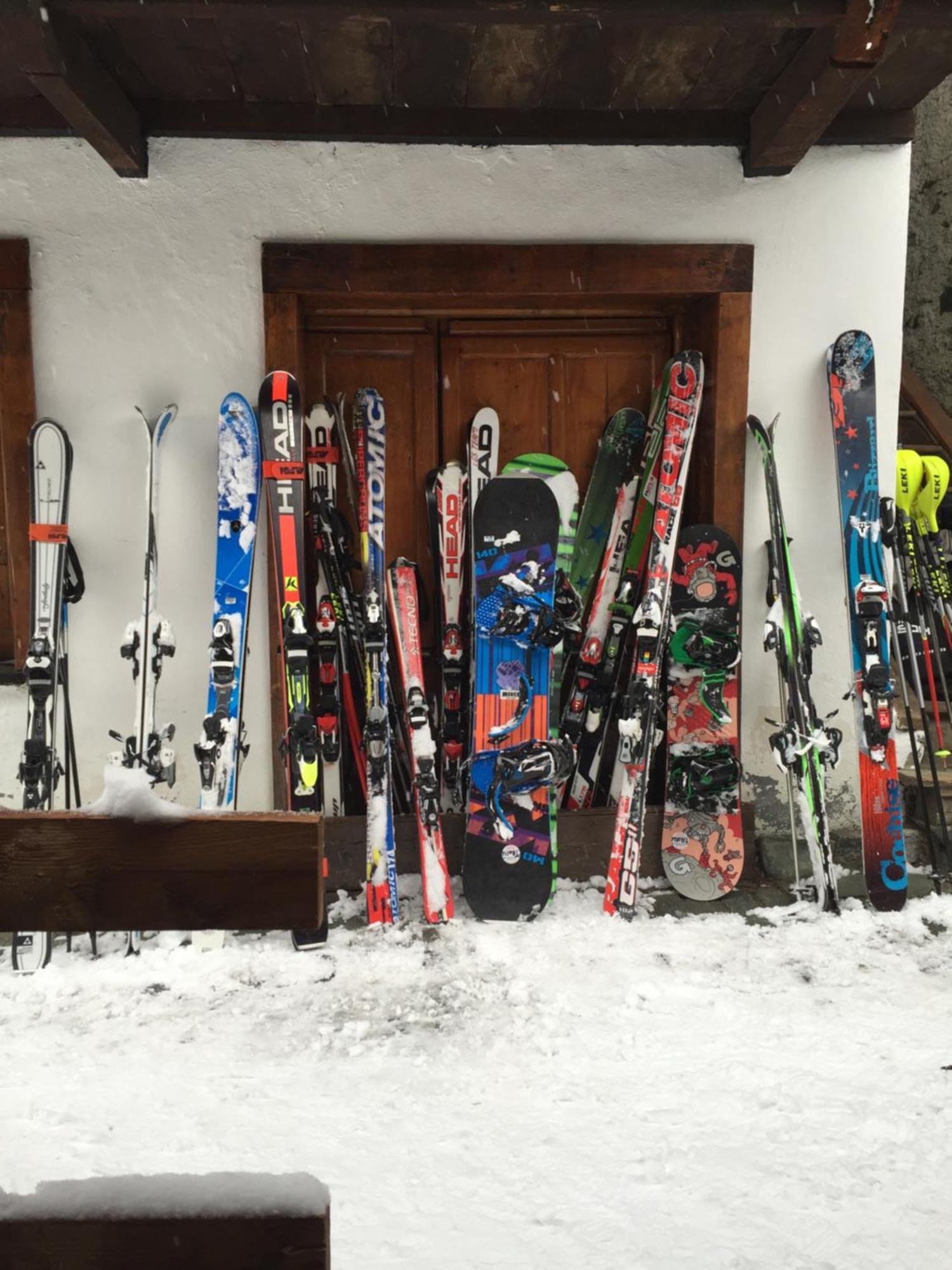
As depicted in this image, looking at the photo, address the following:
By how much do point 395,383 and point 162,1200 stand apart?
2928mm

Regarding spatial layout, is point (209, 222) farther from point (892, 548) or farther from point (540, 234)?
point (892, 548)

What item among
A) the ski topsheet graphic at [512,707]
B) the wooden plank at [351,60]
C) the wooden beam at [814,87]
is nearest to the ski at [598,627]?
the ski topsheet graphic at [512,707]

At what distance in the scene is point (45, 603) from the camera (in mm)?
3008

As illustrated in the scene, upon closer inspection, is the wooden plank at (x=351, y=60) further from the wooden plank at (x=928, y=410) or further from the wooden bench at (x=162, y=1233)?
the wooden plank at (x=928, y=410)

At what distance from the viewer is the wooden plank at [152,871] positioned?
0.91 meters

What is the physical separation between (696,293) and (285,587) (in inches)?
68.9

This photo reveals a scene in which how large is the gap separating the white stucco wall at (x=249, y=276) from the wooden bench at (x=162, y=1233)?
8.10 ft

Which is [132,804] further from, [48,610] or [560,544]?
[560,544]

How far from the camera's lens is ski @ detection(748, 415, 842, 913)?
310 centimetres

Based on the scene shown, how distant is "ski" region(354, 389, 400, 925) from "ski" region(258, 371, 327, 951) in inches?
7.6

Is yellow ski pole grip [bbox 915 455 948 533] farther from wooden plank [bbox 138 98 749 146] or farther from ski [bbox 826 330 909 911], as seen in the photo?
wooden plank [bbox 138 98 749 146]

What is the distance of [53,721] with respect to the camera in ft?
9.75

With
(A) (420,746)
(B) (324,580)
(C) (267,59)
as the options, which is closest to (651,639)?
(A) (420,746)

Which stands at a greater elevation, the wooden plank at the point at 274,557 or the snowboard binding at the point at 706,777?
the wooden plank at the point at 274,557
